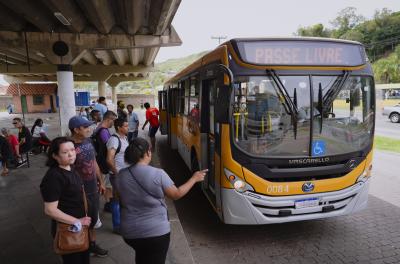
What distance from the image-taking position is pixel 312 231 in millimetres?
5074

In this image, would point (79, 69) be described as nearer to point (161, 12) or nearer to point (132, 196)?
point (161, 12)

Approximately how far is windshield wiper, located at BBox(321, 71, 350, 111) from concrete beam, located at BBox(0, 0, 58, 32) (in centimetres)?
833

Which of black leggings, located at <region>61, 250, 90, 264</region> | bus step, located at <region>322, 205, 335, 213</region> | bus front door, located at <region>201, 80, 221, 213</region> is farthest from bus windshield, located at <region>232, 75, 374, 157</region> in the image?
black leggings, located at <region>61, 250, 90, 264</region>

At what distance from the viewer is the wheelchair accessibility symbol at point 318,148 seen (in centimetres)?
439

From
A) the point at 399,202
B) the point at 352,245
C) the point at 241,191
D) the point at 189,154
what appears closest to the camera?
the point at 241,191

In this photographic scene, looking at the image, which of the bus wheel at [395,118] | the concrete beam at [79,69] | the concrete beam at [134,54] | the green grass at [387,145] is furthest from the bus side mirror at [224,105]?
the bus wheel at [395,118]

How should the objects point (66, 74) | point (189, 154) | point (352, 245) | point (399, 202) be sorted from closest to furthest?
point (352, 245) → point (399, 202) → point (189, 154) → point (66, 74)

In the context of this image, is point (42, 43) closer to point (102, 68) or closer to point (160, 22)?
point (160, 22)

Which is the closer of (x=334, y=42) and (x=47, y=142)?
(x=334, y=42)

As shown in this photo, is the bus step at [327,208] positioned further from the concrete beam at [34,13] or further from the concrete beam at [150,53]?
the concrete beam at [150,53]

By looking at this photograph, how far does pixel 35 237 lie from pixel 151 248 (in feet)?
9.57

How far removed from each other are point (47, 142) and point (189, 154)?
259 inches

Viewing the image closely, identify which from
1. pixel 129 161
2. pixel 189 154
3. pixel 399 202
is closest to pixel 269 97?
pixel 129 161

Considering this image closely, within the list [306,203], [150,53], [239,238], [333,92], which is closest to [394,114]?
[150,53]
